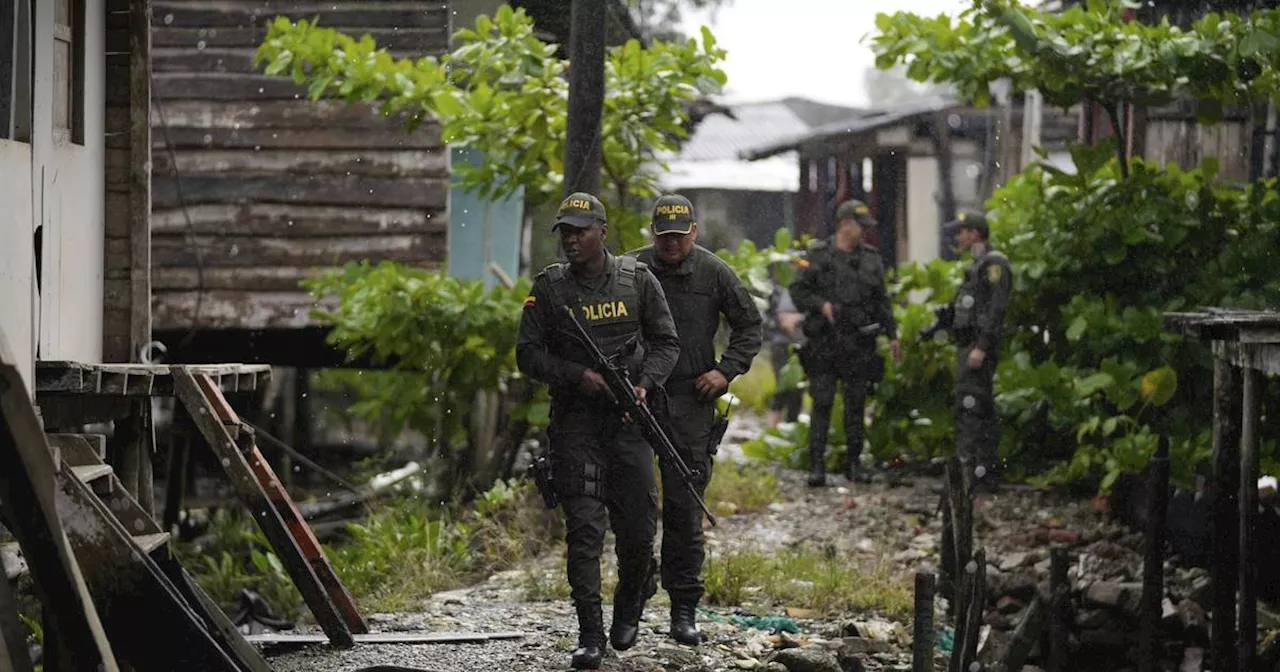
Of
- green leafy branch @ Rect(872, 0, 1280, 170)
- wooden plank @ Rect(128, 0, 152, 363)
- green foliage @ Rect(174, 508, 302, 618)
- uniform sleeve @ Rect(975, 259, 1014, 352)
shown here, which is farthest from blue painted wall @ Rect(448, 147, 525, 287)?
wooden plank @ Rect(128, 0, 152, 363)

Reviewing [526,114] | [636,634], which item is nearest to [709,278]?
[636,634]

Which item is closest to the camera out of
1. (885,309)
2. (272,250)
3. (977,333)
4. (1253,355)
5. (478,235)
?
(1253,355)

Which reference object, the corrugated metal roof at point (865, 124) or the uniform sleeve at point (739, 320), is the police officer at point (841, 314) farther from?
the corrugated metal roof at point (865, 124)

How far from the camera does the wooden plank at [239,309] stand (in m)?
12.3

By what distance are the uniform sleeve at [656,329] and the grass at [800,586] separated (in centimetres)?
218

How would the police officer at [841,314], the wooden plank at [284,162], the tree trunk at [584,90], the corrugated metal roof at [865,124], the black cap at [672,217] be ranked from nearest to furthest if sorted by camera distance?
the black cap at [672,217], the tree trunk at [584,90], the police officer at [841,314], the wooden plank at [284,162], the corrugated metal roof at [865,124]

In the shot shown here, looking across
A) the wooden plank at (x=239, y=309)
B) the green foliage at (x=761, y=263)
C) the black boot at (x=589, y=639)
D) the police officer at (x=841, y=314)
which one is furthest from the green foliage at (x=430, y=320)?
the black boot at (x=589, y=639)

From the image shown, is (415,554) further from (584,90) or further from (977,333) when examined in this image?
(977,333)

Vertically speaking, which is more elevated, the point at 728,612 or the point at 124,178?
the point at 124,178

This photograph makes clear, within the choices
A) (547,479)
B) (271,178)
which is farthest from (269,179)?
(547,479)

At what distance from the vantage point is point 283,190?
1255cm

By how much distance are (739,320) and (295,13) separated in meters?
6.54

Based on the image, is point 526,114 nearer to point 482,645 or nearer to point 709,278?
point 709,278

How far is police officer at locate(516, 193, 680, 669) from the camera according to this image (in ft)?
22.6
